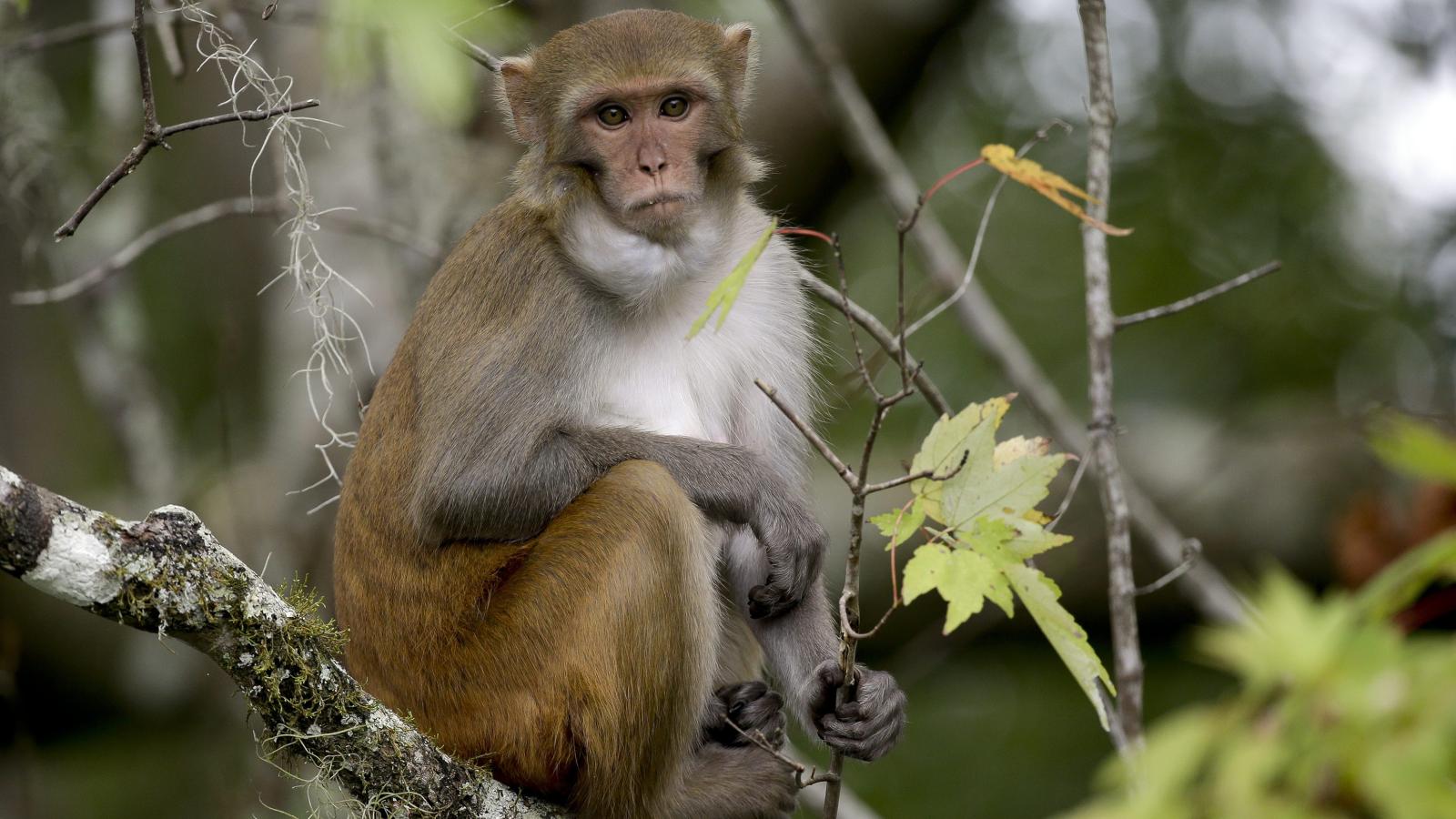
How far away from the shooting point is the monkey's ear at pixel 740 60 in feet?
18.8

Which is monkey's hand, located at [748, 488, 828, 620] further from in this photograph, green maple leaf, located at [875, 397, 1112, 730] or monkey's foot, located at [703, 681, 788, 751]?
green maple leaf, located at [875, 397, 1112, 730]

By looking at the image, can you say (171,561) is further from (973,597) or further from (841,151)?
(841,151)

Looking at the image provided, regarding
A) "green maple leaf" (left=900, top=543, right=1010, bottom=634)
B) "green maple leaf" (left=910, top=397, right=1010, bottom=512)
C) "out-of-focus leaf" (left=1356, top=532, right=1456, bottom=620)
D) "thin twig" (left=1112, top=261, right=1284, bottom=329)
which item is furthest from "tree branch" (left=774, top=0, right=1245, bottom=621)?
"out-of-focus leaf" (left=1356, top=532, right=1456, bottom=620)

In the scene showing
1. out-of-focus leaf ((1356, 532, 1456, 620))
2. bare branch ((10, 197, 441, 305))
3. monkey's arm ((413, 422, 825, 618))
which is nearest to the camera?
out-of-focus leaf ((1356, 532, 1456, 620))

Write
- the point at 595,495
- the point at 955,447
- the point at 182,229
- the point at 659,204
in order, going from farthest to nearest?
the point at 182,229 < the point at 659,204 < the point at 595,495 < the point at 955,447

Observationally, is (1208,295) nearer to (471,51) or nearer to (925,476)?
(925,476)

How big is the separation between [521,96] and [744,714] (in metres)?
2.61

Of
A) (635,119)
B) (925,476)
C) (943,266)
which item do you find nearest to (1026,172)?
(925,476)

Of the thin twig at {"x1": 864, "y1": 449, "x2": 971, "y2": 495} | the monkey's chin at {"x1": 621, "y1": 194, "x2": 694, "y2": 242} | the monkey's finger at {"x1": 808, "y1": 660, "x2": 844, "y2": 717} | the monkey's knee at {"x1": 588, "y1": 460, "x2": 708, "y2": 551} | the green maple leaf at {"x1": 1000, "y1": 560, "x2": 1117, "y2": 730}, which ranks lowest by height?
the monkey's finger at {"x1": 808, "y1": 660, "x2": 844, "y2": 717}

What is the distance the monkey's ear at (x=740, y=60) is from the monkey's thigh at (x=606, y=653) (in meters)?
1.70

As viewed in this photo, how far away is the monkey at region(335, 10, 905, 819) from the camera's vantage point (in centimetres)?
487

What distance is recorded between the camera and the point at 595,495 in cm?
503

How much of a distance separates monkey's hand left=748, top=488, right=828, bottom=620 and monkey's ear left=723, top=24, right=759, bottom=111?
5.54 feet

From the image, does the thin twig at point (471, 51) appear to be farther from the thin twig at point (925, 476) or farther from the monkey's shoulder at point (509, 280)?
the thin twig at point (925, 476)
